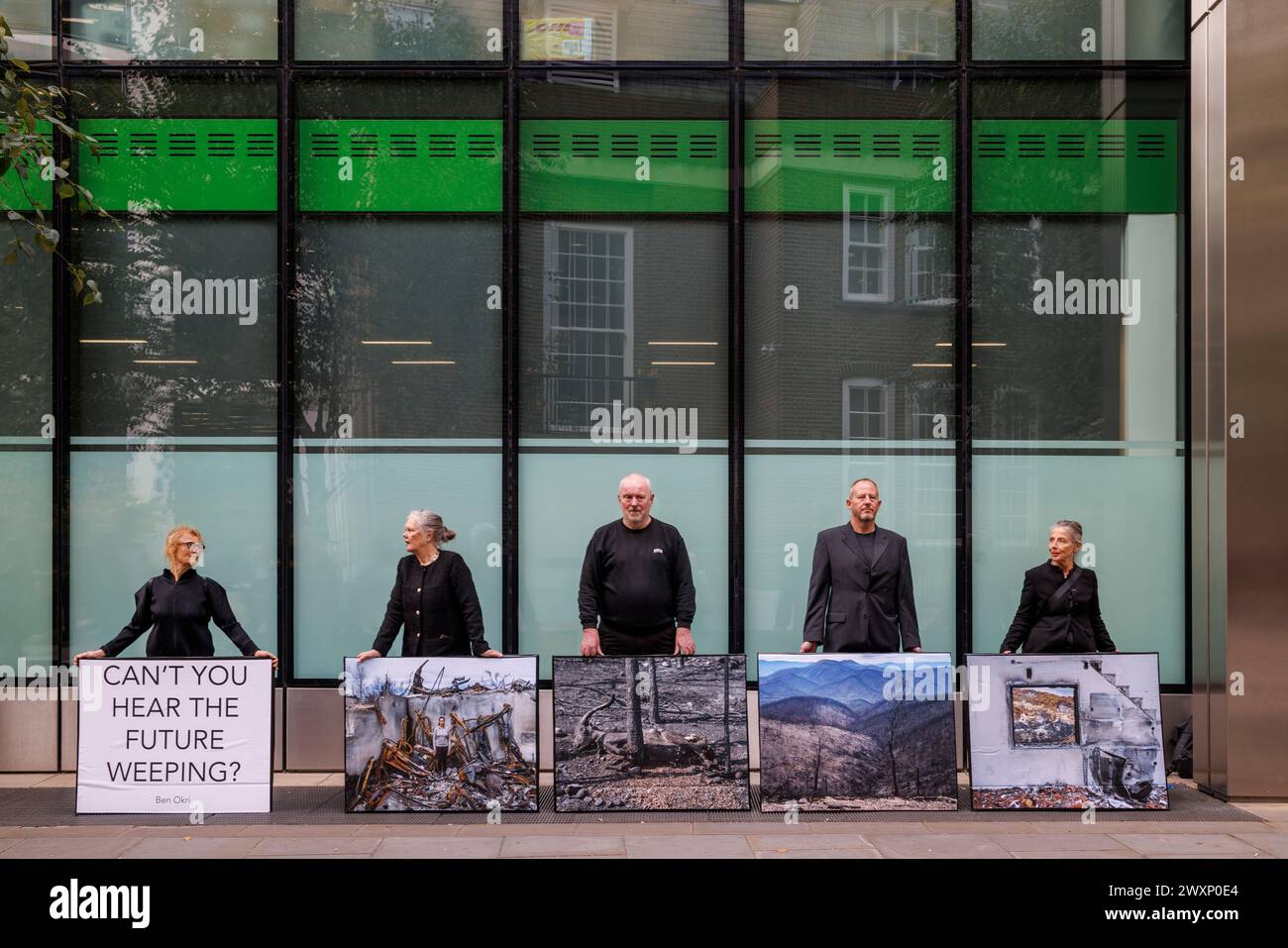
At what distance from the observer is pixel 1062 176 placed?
9.49 m

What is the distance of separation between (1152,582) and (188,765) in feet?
23.2

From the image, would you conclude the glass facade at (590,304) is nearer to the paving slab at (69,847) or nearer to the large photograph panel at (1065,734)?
the large photograph panel at (1065,734)

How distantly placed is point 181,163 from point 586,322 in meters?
3.38

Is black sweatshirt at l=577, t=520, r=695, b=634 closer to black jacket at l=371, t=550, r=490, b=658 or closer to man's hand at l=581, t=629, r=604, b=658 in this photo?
man's hand at l=581, t=629, r=604, b=658

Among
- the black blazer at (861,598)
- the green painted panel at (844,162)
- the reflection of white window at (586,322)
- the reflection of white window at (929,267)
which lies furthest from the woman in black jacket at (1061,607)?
the reflection of white window at (586,322)

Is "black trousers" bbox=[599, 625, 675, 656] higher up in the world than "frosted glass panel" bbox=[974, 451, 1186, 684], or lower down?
lower down

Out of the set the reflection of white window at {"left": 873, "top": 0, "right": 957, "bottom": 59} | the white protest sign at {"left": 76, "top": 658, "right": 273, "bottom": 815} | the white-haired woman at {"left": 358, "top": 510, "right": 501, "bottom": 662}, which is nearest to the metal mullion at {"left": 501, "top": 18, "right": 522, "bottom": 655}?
the white-haired woman at {"left": 358, "top": 510, "right": 501, "bottom": 662}

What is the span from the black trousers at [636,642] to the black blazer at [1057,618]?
2283 millimetres

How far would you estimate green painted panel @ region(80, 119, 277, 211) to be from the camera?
9492 millimetres

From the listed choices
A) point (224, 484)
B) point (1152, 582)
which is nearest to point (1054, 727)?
point (1152, 582)

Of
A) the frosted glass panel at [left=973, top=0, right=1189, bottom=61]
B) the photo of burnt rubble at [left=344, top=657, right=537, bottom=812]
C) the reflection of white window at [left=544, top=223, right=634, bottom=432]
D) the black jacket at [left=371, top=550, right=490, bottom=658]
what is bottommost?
the photo of burnt rubble at [left=344, top=657, right=537, bottom=812]

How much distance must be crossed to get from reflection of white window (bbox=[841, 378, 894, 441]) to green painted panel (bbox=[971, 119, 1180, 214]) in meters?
1.64

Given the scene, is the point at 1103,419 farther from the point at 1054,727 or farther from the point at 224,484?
the point at 224,484

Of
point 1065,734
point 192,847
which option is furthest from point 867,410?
point 192,847
